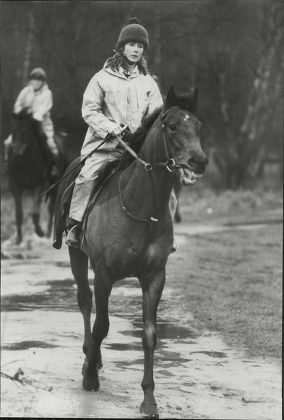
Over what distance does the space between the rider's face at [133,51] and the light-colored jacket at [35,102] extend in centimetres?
817

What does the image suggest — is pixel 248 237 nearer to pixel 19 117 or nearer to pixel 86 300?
pixel 19 117

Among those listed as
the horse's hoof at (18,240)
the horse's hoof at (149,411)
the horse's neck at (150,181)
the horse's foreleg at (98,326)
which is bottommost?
the horse's hoof at (18,240)

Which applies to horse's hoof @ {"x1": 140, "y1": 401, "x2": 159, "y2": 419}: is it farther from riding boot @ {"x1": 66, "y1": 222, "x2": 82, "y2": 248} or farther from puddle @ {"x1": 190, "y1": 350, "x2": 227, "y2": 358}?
puddle @ {"x1": 190, "y1": 350, "x2": 227, "y2": 358}

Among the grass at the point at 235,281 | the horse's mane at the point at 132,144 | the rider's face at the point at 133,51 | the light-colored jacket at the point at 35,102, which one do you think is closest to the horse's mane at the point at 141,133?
the horse's mane at the point at 132,144

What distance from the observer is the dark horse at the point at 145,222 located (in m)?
6.45

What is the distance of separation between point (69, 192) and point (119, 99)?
3.75 ft

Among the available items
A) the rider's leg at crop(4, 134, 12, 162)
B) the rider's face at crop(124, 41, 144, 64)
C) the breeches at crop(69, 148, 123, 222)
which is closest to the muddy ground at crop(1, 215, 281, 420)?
the breeches at crop(69, 148, 123, 222)

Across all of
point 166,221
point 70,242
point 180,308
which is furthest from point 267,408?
point 180,308

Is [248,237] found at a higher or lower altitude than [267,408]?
lower

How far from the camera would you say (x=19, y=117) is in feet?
51.3

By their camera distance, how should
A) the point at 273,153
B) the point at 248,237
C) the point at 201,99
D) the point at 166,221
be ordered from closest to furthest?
1. the point at 166,221
2. the point at 248,237
3. the point at 201,99
4. the point at 273,153

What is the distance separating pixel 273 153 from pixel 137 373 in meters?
25.8

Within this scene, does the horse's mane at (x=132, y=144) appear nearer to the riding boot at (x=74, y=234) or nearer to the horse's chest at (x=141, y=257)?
the riding boot at (x=74, y=234)

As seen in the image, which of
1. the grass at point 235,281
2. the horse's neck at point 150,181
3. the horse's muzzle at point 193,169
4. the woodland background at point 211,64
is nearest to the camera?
the horse's muzzle at point 193,169
